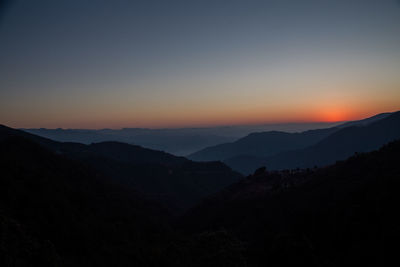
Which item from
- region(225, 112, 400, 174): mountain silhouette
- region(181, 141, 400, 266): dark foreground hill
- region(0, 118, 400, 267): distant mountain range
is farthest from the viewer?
region(225, 112, 400, 174): mountain silhouette

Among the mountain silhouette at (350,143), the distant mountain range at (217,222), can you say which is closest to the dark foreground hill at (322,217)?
the distant mountain range at (217,222)

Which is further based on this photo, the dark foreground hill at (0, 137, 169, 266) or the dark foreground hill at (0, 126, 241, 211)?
the dark foreground hill at (0, 126, 241, 211)

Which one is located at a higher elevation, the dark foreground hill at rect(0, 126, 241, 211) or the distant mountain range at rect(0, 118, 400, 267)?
the distant mountain range at rect(0, 118, 400, 267)

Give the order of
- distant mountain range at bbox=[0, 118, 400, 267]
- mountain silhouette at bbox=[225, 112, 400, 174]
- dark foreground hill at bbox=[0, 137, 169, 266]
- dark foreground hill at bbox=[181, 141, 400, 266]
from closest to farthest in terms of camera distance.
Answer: dark foreground hill at bbox=[0, 137, 169, 266] → distant mountain range at bbox=[0, 118, 400, 267] → dark foreground hill at bbox=[181, 141, 400, 266] → mountain silhouette at bbox=[225, 112, 400, 174]

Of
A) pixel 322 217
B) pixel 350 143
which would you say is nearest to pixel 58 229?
pixel 322 217

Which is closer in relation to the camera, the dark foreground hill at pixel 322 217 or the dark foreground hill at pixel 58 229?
the dark foreground hill at pixel 58 229

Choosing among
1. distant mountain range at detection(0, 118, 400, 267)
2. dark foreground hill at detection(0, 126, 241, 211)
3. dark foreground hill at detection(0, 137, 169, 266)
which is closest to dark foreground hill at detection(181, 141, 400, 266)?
distant mountain range at detection(0, 118, 400, 267)

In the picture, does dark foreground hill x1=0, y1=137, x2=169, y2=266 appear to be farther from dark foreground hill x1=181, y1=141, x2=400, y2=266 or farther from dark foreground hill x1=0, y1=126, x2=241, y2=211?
dark foreground hill x1=0, y1=126, x2=241, y2=211

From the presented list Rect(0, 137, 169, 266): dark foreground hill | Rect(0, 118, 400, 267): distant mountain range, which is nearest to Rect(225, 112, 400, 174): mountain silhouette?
Rect(0, 118, 400, 267): distant mountain range

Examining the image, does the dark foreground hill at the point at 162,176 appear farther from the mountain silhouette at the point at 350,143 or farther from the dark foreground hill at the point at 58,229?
the mountain silhouette at the point at 350,143
